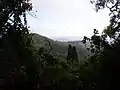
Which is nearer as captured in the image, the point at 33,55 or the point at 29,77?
the point at 29,77

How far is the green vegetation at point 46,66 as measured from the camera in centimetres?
1127

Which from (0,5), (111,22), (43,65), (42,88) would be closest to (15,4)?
(0,5)

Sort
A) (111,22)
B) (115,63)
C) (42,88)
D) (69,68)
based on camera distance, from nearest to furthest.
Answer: (115,63) < (42,88) < (69,68) < (111,22)

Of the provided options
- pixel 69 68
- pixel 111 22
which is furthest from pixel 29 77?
pixel 111 22

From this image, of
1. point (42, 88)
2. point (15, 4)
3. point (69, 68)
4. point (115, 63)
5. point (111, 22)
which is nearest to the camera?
point (115, 63)

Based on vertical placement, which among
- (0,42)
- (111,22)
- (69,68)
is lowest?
(69,68)

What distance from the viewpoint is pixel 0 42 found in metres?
12.6

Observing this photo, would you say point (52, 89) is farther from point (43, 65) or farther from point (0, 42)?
point (0, 42)

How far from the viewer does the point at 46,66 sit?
1239cm

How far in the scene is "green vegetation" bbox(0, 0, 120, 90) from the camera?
444 inches

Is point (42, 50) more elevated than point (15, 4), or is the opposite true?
point (15, 4)

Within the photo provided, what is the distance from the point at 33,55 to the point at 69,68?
1.66 m

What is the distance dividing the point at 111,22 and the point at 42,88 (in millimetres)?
6227

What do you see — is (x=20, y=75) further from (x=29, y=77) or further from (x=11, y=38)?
(x=11, y=38)
